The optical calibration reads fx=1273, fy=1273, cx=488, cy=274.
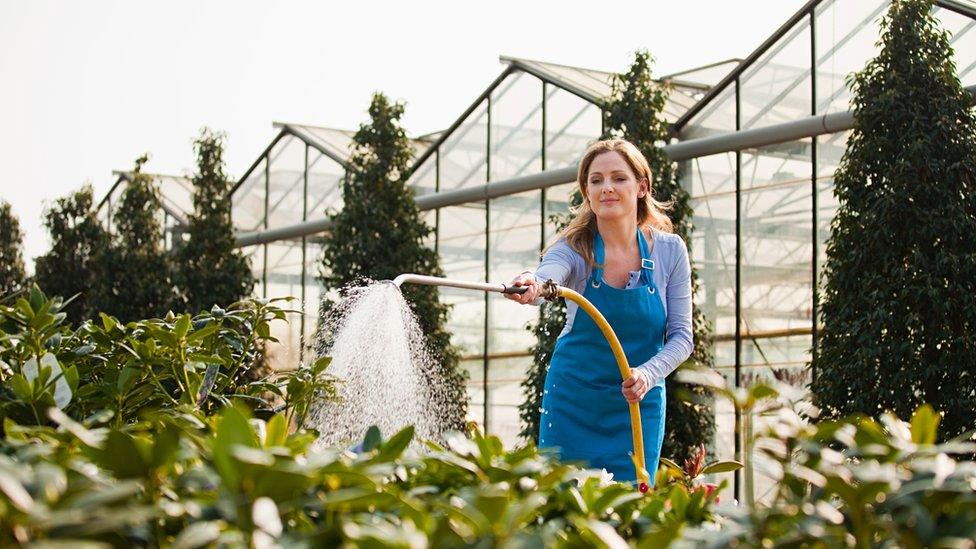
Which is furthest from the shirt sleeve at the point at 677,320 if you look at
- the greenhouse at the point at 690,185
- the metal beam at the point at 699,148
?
the metal beam at the point at 699,148

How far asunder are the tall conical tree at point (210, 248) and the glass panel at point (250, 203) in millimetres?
370

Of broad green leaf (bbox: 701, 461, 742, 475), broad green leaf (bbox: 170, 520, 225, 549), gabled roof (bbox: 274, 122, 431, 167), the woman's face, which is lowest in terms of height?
broad green leaf (bbox: 701, 461, 742, 475)

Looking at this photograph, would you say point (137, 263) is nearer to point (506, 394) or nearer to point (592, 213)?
point (506, 394)

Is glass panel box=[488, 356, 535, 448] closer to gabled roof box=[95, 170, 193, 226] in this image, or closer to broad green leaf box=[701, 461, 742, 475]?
gabled roof box=[95, 170, 193, 226]

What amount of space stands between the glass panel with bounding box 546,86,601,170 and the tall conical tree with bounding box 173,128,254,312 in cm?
440

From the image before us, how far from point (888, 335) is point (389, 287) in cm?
483

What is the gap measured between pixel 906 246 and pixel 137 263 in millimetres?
10041

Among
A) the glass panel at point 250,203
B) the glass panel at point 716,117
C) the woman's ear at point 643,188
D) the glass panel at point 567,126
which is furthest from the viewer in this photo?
the glass panel at point 250,203

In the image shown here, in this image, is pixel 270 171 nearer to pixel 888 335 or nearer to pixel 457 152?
pixel 457 152

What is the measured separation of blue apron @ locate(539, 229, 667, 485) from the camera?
11.5 feet

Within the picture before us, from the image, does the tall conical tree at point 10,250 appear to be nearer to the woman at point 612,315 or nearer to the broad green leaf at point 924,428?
the woman at point 612,315

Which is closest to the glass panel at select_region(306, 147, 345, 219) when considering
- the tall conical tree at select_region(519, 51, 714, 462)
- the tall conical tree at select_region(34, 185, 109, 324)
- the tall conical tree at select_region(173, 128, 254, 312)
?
the tall conical tree at select_region(173, 128, 254, 312)

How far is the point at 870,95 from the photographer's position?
758cm

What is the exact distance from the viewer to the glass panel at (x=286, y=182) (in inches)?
564
